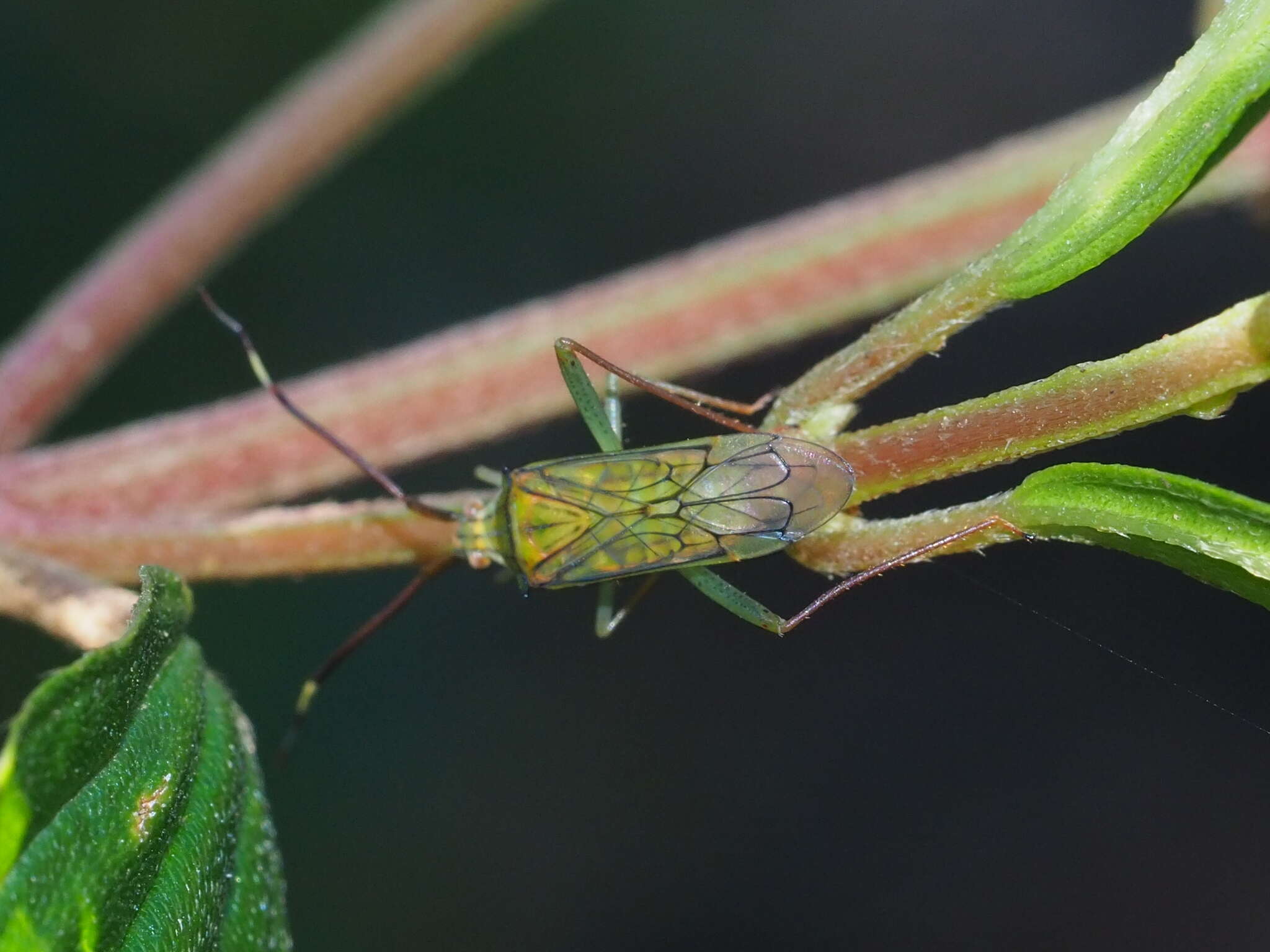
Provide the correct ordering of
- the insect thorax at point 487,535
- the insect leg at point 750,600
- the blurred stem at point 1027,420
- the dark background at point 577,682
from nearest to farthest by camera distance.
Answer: the blurred stem at point 1027,420, the insect leg at point 750,600, the insect thorax at point 487,535, the dark background at point 577,682

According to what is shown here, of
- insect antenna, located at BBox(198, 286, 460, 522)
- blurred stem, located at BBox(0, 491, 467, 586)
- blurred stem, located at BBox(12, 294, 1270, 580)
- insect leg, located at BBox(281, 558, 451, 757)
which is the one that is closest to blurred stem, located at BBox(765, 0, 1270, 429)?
blurred stem, located at BBox(12, 294, 1270, 580)

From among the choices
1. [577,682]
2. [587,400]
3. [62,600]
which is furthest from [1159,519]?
[577,682]

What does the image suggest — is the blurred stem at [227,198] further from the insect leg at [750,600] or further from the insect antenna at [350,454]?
the insect leg at [750,600]

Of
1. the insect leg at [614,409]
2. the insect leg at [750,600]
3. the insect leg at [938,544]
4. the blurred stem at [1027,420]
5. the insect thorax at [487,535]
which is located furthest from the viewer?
the insect thorax at [487,535]

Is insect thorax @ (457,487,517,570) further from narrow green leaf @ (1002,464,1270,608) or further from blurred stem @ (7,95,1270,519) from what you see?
narrow green leaf @ (1002,464,1270,608)

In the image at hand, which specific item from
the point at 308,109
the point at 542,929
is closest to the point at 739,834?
the point at 542,929

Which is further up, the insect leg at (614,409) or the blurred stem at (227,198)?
the blurred stem at (227,198)

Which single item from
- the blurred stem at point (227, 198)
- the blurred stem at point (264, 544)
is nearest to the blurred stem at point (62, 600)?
the blurred stem at point (264, 544)
